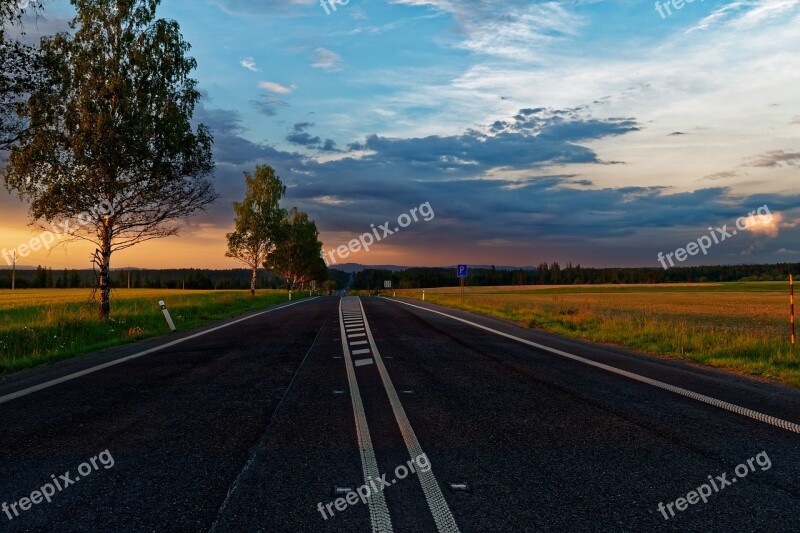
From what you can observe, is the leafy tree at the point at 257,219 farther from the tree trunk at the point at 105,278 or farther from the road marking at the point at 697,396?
the road marking at the point at 697,396

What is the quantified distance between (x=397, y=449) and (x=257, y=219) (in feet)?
179

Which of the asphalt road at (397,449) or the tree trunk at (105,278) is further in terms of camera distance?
the tree trunk at (105,278)

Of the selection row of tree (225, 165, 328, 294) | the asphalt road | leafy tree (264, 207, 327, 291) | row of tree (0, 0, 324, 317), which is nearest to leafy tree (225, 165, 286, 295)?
row of tree (225, 165, 328, 294)

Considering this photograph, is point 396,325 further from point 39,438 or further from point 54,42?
point 54,42

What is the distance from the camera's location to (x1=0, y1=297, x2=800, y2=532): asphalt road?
129 inches

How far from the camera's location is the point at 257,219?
185 ft

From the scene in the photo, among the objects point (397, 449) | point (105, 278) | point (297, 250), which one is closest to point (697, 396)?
point (397, 449)

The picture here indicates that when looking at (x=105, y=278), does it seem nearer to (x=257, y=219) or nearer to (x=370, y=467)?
(x=370, y=467)

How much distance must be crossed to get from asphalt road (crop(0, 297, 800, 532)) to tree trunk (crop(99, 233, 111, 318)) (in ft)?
35.9

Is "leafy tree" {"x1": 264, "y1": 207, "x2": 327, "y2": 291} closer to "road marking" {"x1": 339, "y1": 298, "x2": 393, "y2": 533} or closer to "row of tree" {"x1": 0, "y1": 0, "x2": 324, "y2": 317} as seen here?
"row of tree" {"x1": 0, "y1": 0, "x2": 324, "y2": 317}

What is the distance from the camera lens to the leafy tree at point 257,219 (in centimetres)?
5575

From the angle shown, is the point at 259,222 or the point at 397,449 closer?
the point at 397,449

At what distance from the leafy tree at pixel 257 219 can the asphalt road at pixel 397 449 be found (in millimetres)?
48369

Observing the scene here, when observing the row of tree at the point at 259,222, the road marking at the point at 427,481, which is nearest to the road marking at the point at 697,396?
the road marking at the point at 427,481
